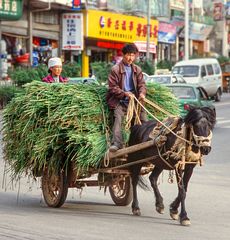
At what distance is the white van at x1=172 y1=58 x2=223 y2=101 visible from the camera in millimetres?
39375

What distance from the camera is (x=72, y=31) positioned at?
146ft

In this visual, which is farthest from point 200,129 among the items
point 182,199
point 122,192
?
point 122,192

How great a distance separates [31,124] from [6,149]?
791mm

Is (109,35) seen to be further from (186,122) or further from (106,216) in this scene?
(186,122)

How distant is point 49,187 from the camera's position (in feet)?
34.1

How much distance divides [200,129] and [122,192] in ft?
7.17

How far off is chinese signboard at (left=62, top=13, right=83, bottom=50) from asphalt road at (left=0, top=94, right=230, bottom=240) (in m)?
31.2

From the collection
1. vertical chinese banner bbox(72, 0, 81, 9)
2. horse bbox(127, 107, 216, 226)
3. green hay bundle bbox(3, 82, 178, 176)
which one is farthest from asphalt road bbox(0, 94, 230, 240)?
vertical chinese banner bbox(72, 0, 81, 9)

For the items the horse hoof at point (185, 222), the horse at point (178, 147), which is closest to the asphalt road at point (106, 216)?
the horse hoof at point (185, 222)

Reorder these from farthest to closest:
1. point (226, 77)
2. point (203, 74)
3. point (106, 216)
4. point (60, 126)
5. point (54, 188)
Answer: point (226, 77) < point (203, 74) < point (54, 188) < point (60, 126) < point (106, 216)

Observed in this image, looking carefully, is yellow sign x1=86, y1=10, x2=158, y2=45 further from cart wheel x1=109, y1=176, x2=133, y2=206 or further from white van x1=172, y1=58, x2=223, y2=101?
cart wheel x1=109, y1=176, x2=133, y2=206

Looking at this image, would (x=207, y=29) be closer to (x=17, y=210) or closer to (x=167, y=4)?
(x=167, y=4)

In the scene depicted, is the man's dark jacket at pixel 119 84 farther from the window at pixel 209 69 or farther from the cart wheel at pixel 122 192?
the window at pixel 209 69

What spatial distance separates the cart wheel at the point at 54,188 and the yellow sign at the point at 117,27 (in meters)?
34.9
